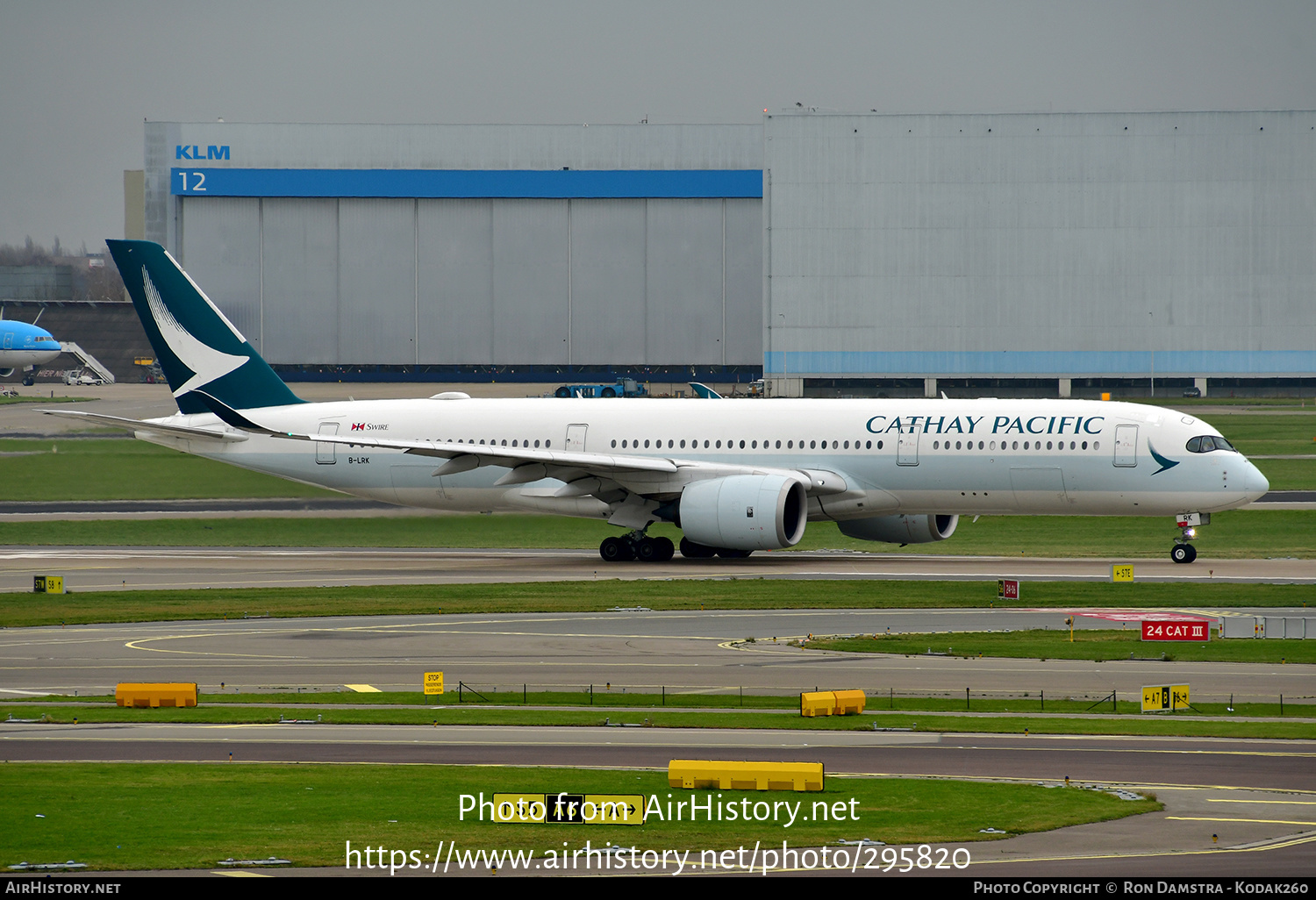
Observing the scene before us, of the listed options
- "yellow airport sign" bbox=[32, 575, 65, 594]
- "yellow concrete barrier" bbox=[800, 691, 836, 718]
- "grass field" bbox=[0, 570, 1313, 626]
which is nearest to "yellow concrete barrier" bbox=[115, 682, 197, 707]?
"yellow concrete barrier" bbox=[800, 691, 836, 718]

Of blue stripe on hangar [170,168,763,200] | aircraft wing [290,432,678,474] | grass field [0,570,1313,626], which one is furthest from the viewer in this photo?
blue stripe on hangar [170,168,763,200]

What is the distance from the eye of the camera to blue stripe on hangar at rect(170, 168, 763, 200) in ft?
469

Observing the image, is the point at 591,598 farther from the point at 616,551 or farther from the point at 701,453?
the point at 701,453

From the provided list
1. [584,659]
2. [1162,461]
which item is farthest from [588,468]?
[584,659]

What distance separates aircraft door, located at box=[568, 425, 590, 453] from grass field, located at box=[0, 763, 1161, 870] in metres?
30.7

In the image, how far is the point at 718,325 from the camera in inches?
5846

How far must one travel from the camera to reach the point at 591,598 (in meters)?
38.8

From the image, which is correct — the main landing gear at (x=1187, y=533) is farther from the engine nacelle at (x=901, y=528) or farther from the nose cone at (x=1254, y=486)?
the engine nacelle at (x=901, y=528)

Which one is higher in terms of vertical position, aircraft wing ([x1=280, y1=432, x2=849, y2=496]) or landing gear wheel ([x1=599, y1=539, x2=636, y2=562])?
aircraft wing ([x1=280, y1=432, x2=849, y2=496])

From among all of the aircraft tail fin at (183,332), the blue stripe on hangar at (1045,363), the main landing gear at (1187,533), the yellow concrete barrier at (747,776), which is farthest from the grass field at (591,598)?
the blue stripe on hangar at (1045,363)

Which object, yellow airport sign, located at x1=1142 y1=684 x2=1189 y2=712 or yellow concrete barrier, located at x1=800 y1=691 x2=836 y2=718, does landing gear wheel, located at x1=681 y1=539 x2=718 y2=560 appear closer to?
yellow concrete barrier, located at x1=800 y1=691 x2=836 y2=718

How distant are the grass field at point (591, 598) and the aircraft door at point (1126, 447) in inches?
214

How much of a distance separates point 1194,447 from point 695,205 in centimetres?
10530

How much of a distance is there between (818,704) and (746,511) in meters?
21.9
